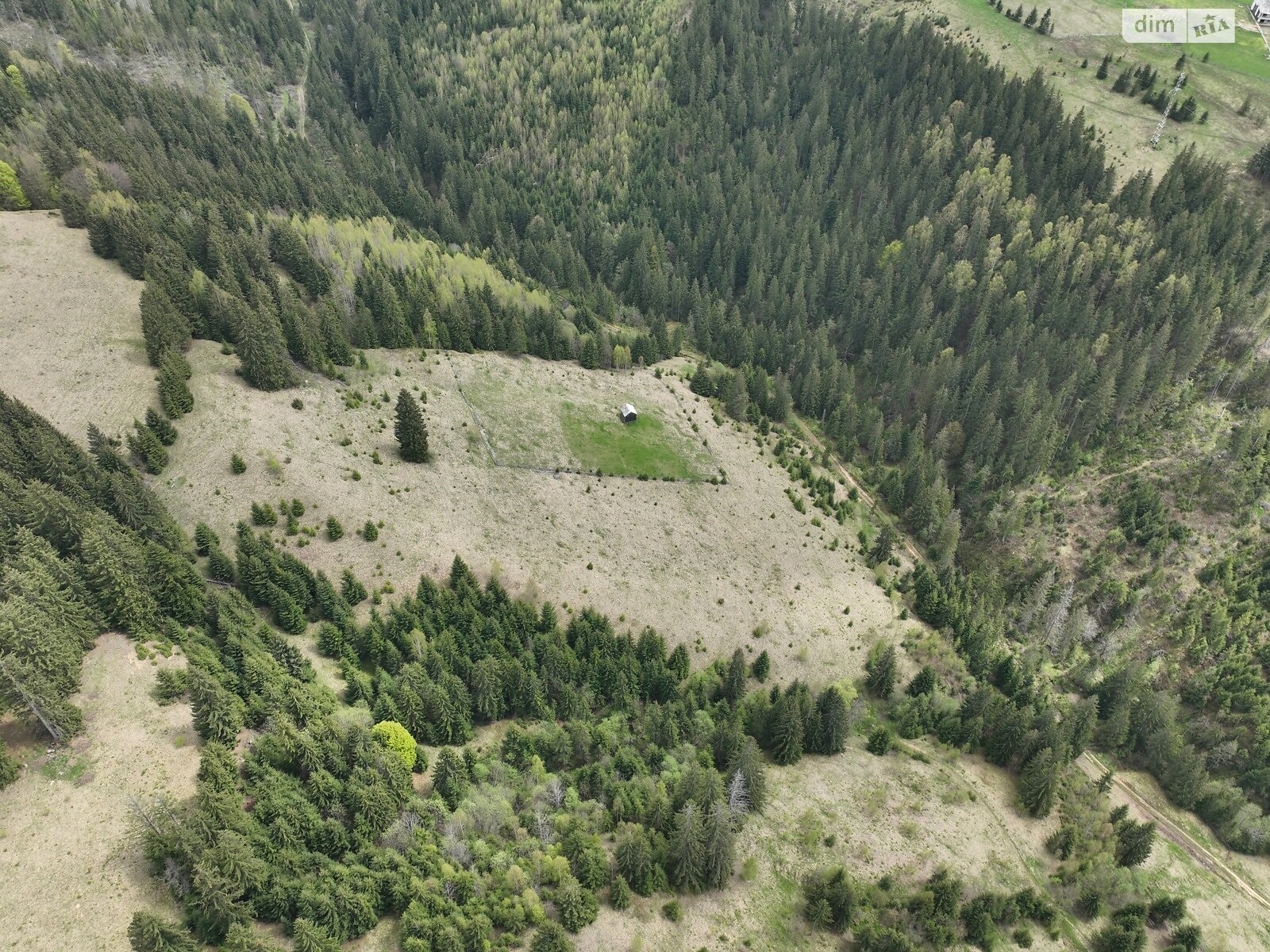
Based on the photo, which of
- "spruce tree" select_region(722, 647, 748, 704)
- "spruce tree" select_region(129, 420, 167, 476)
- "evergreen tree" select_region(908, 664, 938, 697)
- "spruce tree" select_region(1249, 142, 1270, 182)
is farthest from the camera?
"spruce tree" select_region(1249, 142, 1270, 182)

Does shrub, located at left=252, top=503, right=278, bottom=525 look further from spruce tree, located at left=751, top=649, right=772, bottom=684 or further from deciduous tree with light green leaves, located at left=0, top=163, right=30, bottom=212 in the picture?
deciduous tree with light green leaves, located at left=0, top=163, right=30, bottom=212

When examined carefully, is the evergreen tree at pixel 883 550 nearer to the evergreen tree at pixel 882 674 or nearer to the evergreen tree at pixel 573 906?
the evergreen tree at pixel 882 674

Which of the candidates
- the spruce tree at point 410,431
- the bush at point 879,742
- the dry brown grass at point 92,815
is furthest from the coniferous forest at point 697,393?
the bush at point 879,742

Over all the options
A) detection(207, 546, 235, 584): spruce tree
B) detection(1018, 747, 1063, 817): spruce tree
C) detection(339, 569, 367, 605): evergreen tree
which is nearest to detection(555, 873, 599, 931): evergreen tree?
detection(339, 569, 367, 605): evergreen tree

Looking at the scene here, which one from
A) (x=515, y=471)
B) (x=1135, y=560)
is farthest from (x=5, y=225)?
(x=1135, y=560)

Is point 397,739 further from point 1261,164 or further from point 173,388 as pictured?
point 1261,164

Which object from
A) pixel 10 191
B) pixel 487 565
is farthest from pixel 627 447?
pixel 10 191
